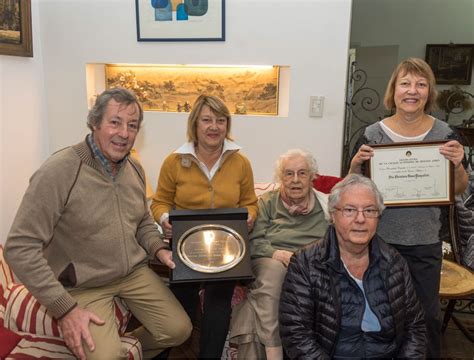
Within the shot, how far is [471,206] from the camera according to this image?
106 inches

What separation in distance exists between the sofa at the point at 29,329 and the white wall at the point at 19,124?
2.58ft

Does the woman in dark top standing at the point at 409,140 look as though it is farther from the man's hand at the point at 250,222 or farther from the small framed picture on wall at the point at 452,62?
the small framed picture on wall at the point at 452,62

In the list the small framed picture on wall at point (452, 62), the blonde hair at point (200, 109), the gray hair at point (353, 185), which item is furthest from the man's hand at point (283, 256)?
the small framed picture on wall at point (452, 62)

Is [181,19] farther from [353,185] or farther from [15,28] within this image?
[353,185]

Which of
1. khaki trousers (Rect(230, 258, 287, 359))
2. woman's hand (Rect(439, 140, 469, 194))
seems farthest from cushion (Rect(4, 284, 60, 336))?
woman's hand (Rect(439, 140, 469, 194))

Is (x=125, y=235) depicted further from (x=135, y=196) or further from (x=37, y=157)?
(x=37, y=157)

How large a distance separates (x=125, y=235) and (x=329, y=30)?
1827mm

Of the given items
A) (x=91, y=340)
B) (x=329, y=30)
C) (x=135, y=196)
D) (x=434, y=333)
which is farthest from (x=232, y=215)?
(x=329, y=30)

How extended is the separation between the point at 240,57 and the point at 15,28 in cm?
142

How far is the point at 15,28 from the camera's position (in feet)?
8.86

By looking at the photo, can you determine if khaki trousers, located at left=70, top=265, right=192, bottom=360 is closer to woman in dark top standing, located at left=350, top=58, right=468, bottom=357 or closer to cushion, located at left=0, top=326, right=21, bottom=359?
cushion, located at left=0, top=326, right=21, bottom=359

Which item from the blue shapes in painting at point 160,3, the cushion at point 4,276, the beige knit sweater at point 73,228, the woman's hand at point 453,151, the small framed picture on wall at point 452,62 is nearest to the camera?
the beige knit sweater at point 73,228

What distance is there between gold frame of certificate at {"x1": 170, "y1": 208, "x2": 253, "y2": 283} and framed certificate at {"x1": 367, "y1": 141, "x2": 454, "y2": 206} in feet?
2.12

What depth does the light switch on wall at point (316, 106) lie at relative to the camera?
9.35 ft
